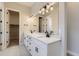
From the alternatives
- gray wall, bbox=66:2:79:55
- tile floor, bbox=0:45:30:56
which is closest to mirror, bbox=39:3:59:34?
gray wall, bbox=66:2:79:55

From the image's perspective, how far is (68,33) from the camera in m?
1.80

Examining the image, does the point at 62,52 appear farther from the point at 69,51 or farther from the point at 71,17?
the point at 71,17

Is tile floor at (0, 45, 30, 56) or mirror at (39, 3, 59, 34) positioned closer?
mirror at (39, 3, 59, 34)

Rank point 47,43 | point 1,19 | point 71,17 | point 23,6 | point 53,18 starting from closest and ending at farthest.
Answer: point 47,43, point 71,17, point 53,18, point 1,19, point 23,6

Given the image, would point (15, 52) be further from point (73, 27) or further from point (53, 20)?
point (73, 27)

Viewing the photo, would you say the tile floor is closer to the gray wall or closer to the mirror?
the mirror

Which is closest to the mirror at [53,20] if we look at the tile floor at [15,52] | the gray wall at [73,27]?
the gray wall at [73,27]

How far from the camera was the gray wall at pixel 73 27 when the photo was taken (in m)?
1.62

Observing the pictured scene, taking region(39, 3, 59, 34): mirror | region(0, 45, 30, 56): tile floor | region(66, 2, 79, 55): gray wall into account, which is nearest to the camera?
region(66, 2, 79, 55): gray wall

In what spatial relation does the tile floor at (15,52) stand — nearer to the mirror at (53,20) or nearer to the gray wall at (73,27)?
the mirror at (53,20)

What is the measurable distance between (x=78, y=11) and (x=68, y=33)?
49 cm

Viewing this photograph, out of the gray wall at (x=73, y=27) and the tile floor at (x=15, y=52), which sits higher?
the gray wall at (x=73, y=27)

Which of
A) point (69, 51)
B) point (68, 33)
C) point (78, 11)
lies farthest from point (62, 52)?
point (78, 11)

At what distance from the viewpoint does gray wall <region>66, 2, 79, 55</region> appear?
1621 millimetres
